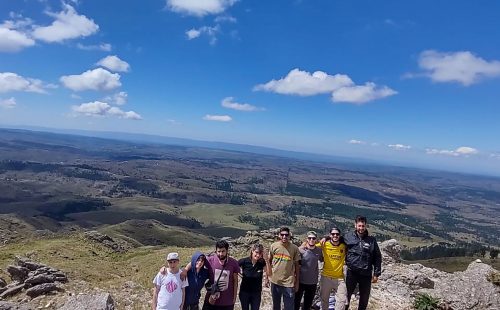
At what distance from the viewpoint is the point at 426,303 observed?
1672cm

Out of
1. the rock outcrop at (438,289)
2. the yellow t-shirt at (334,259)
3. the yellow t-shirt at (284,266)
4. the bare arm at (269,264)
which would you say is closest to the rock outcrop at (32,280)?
the rock outcrop at (438,289)

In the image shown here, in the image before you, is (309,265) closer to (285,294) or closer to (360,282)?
(285,294)

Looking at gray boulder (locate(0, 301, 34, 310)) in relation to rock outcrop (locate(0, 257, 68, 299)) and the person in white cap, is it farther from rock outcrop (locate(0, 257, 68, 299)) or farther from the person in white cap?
the person in white cap

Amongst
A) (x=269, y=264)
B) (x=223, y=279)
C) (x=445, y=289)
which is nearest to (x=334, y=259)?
(x=269, y=264)

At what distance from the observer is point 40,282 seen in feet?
67.3

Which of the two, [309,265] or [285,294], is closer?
[285,294]

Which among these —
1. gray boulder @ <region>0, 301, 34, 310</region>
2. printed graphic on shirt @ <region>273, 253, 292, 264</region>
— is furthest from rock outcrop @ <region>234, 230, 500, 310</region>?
gray boulder @ <region>0, 301, 34, 310</region>

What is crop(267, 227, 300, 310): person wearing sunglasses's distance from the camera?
12.2 m

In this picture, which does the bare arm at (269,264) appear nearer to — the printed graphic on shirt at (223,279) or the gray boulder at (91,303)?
the printed graphic on shirt at (223,279)

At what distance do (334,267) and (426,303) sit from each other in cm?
670

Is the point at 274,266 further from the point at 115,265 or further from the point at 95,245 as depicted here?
the point at 95,245

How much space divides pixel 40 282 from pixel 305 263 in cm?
1558

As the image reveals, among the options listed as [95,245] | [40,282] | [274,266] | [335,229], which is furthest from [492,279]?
[95,245]

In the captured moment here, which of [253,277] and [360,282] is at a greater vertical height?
[253,277]
